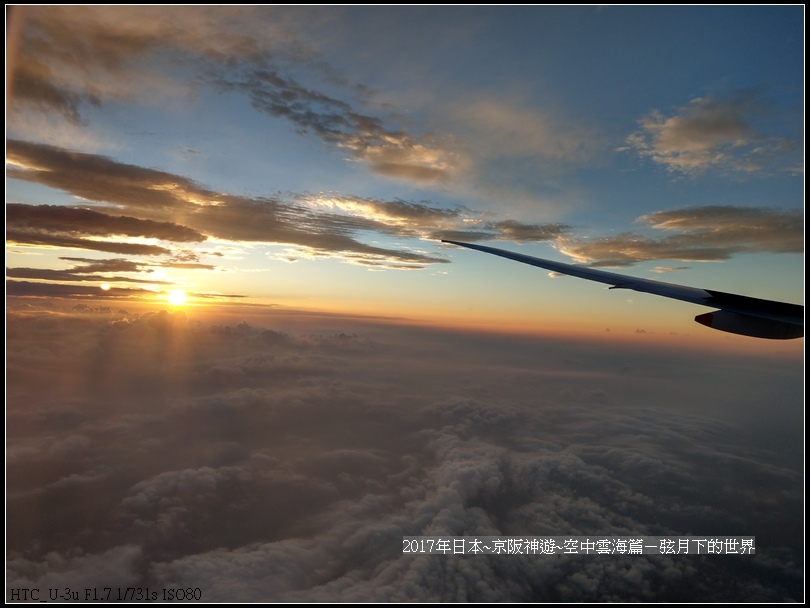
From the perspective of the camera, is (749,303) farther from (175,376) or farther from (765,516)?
(175,376)

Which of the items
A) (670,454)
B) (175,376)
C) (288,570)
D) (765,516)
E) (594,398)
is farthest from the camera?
(175,376)

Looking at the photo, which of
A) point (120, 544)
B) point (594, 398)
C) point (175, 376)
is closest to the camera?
point (120, 544)

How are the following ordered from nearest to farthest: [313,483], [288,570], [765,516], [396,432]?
1. [288,570]
2. [765,516]
3. [313,483]
4. [396,432]

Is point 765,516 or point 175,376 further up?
point 765,516

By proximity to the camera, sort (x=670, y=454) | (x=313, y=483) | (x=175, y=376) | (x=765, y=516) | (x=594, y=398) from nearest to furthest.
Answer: (x=765, y=516) < (x=313, y=483) < (x=670, y=454) < (x=594, y=398) < (x=175, y=376)

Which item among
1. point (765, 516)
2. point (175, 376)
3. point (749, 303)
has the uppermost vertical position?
point (749, 303)

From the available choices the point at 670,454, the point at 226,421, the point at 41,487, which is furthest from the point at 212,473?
the point at 670,454

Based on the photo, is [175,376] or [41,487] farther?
[175,376]

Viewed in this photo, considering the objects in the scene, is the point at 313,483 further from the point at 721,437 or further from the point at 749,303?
the point at 721,437

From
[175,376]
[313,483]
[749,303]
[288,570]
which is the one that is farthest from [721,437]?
[175,376]
